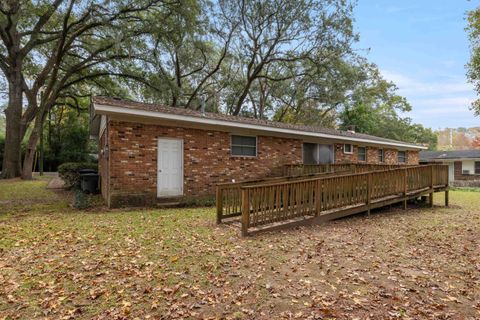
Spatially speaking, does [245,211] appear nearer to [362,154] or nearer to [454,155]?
[362,154]

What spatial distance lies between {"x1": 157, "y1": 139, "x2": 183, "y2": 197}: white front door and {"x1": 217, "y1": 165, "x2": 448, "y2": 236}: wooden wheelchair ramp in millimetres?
2529

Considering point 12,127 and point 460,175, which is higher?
point 12,127

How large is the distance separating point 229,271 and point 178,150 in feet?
20.8

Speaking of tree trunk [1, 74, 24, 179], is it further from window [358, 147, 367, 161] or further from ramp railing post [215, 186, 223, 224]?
window [358, 147, 367, 161]

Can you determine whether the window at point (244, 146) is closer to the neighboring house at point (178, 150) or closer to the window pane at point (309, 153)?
the neighboring house at point (178, 150)

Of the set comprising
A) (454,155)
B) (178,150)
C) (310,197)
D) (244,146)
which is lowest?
(310,197)

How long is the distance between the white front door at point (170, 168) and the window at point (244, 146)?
7.60 feet

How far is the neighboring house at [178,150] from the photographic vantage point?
864 cm

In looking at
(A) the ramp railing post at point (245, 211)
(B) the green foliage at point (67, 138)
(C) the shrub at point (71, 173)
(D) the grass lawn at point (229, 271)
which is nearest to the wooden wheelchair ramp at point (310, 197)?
(A) the ramp railing post at point (245, 211)

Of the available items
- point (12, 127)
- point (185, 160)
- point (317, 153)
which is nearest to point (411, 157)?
point (317, 153)

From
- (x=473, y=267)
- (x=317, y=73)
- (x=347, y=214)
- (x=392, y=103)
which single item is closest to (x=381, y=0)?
(x=317, y=73)

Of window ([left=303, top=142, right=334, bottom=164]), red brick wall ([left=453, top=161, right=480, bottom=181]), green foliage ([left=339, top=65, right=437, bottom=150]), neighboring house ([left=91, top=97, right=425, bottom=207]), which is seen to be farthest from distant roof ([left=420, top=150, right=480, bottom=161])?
neighboring house ([left=91, top=97, right=425, bottom=207])

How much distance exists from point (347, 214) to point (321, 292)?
191 inches

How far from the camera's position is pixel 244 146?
11.5 metres
